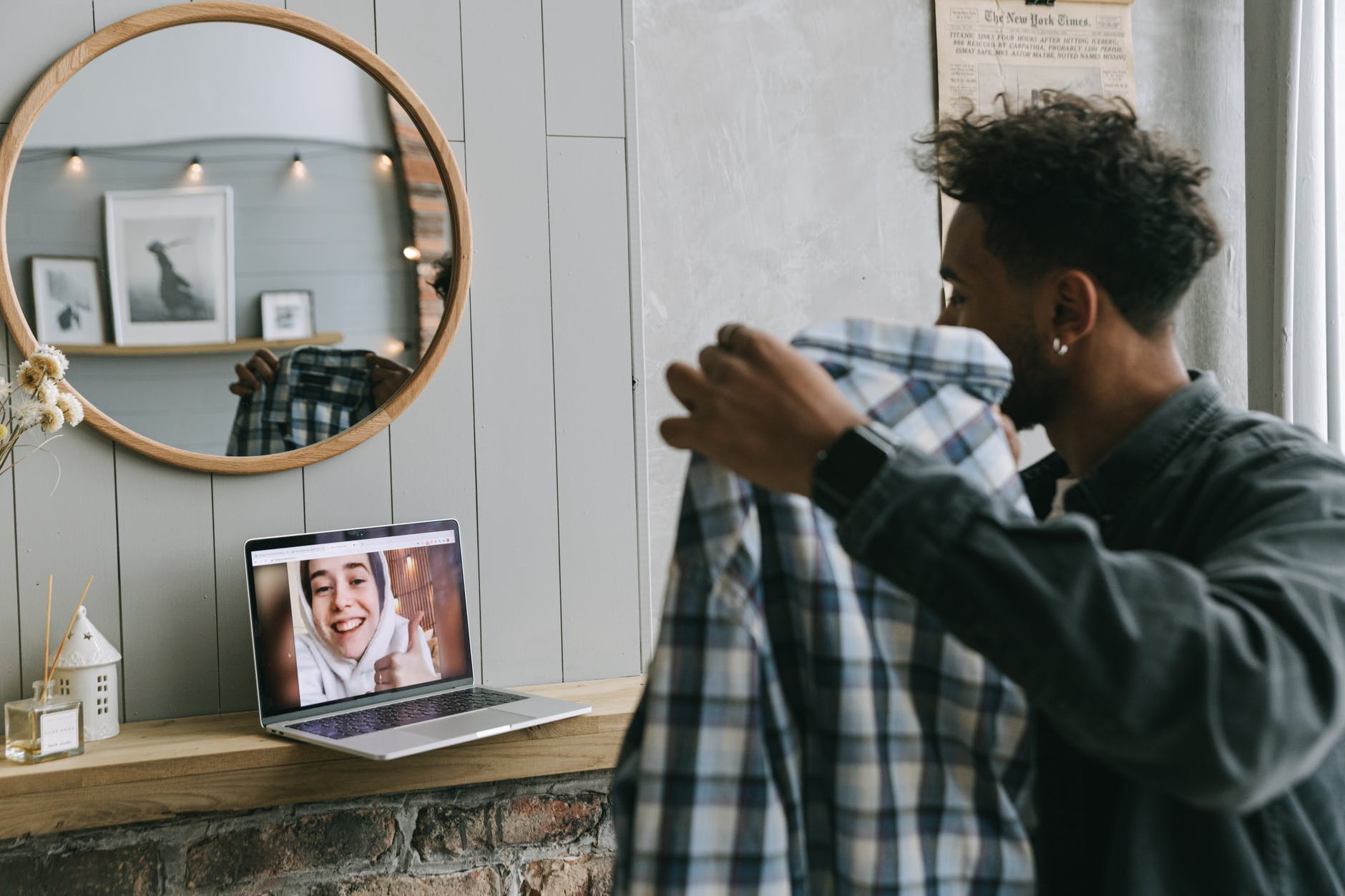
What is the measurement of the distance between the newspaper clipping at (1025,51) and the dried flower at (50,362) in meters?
1.72

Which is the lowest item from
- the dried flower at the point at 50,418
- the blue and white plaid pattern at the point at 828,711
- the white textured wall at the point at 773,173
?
the blue and white plaid pattern at the point at 828,711

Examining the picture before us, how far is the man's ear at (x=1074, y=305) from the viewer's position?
1.08 meters

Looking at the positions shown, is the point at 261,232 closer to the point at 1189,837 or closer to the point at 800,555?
the point at 800,555

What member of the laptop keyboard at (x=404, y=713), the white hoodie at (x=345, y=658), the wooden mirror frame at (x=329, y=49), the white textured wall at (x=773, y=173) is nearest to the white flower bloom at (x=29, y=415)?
the wooden mirror frame at (x=329, y=49)

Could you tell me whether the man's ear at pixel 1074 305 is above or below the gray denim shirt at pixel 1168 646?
above

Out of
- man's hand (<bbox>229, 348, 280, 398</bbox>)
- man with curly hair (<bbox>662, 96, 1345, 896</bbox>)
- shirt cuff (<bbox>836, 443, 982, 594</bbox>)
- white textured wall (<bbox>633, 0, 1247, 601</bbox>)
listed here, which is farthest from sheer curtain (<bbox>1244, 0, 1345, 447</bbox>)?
Answer: man's hand (<bbox>229, 348, 280, 398</bbox>)

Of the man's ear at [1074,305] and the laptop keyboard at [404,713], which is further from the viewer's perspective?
the laptop keyboard at [404,713]

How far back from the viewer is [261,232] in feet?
5.90

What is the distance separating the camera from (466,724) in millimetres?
1660

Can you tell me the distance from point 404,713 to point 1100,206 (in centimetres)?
128

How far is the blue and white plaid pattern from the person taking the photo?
2.88 feet

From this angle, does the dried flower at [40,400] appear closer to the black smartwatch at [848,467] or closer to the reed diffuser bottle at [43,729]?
the reed diffuser bottle at [43,729]

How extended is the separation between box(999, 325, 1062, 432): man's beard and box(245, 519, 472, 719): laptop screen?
1077mm

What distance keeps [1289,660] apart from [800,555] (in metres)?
0.37
